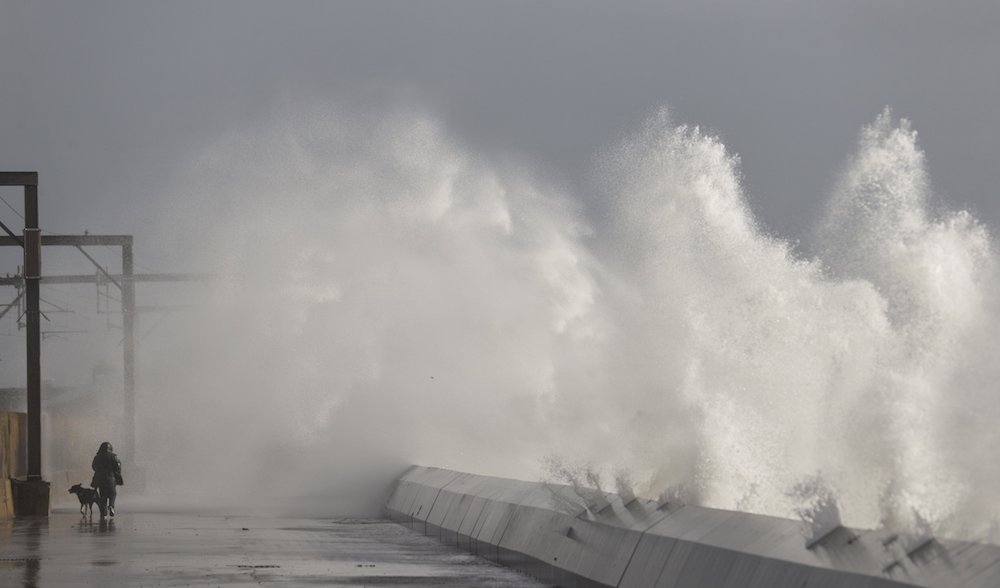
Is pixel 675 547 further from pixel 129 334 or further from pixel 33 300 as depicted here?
pixel 129 334

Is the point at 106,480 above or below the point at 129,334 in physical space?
below

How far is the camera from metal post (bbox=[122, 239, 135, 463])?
5738 cm

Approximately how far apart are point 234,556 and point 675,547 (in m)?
Result: 8.10

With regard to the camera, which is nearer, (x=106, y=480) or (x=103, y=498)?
(x=103, y=498)

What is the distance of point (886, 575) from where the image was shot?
9492 mm

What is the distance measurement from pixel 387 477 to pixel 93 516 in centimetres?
587

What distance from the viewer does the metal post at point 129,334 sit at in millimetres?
57375

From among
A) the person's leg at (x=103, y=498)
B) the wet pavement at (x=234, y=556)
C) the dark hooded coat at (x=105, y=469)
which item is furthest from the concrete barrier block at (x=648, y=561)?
the dark hooded coat at (x=105, y=469)

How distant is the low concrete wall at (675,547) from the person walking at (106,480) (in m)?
10.2

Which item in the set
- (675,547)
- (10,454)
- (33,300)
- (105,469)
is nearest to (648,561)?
(675,547)

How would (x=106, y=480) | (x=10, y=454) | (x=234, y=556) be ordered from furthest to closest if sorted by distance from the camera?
(x=10, y=454) → (x=106, y=480) → (x=234, y=556)

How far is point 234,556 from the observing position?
65.0ft

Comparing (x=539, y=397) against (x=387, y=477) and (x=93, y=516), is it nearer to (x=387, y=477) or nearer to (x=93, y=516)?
(x=387, y=477)

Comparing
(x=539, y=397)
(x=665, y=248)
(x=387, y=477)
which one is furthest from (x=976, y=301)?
(x=539, y=397)
